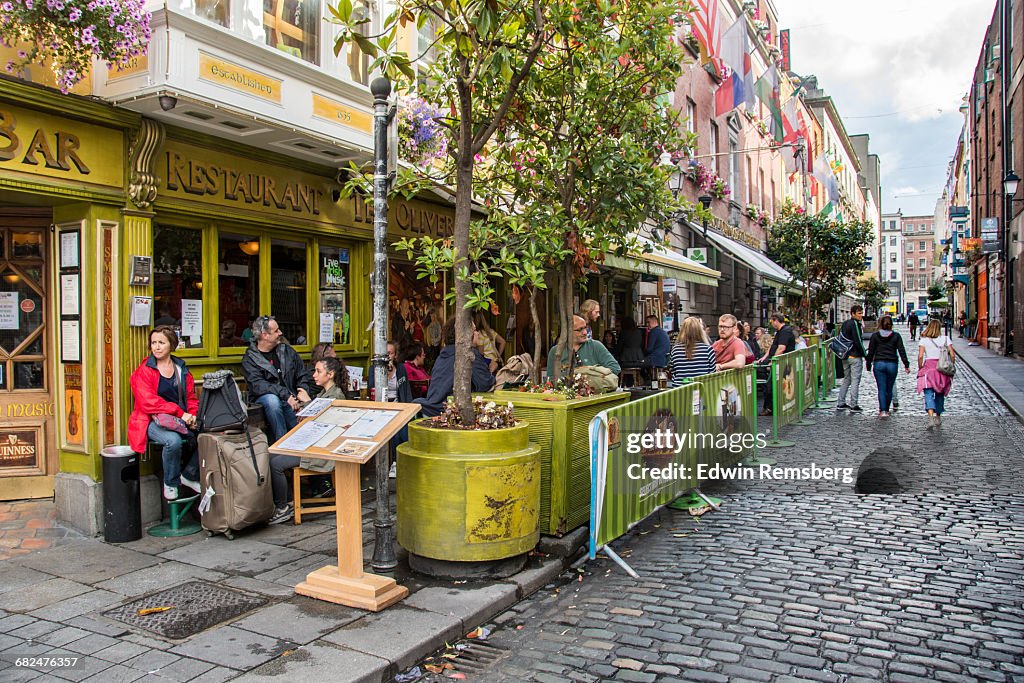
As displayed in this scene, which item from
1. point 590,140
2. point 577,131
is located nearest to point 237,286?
point 577,131

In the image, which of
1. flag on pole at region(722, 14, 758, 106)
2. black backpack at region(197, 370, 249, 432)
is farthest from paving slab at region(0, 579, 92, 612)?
flag on pole at region(722, 14, 758, 106)

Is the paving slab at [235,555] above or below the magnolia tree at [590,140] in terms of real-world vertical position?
below

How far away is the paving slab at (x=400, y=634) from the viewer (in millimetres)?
4021

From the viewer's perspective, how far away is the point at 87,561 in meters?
5.52

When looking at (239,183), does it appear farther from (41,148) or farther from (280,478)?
(280,478)

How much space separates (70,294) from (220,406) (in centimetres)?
154

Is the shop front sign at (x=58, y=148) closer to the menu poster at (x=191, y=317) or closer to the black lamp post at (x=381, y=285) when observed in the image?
the menu poster at (x=191, y=317)

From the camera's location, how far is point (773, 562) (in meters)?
5.63

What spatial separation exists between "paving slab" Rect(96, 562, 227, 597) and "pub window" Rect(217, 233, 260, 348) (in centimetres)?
280

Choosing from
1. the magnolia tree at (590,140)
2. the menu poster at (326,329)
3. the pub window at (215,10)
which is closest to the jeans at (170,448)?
the menu poster at (326,329)

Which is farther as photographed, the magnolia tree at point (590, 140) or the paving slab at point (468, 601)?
the magnolia tree at point (590, 140)

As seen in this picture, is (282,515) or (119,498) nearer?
(119,498)

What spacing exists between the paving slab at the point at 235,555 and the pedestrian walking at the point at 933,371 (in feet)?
33.9

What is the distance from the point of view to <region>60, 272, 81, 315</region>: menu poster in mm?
6395
